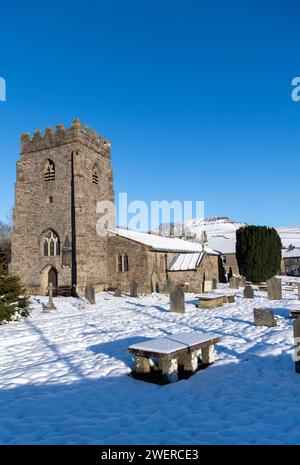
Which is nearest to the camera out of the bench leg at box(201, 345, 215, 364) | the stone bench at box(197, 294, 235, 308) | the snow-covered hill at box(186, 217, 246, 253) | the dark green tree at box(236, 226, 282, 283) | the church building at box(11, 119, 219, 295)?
the bench leg at box(201, 345, 215, 364)

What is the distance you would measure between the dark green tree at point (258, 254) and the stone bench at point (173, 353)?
23969mm

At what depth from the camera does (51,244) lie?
24672mm

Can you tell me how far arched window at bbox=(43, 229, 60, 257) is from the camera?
24.4 m

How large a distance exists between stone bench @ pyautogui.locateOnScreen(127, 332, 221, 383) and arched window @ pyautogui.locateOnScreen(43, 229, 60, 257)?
1887cm

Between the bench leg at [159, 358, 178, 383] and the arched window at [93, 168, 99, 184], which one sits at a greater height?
the arched window at [93, 168, 99, 184]

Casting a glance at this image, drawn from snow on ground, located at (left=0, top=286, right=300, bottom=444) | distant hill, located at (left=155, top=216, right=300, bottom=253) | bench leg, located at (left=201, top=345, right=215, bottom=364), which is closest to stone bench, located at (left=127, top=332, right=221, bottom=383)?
bench leg, located at (left=201, top=345, right=215, bottom=364)

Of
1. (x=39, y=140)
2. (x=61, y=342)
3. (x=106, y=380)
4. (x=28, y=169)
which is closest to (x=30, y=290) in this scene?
(x=28, y=169)

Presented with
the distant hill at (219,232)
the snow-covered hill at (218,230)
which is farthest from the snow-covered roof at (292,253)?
the snow-covered hill at (218,230)

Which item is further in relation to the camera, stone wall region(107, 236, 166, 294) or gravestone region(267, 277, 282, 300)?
stone wall region(107, 236, 166, 294)

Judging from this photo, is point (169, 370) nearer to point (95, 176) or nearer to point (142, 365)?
point (142, 365)

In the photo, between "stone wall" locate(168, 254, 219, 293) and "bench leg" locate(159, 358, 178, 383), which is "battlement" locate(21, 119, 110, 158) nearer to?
"stone wall" locate(168, 254, 219, 293)

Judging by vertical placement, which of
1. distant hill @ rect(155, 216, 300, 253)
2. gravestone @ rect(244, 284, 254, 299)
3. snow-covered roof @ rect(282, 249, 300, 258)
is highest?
distant hill @ rect(155, 216, 300, 253)

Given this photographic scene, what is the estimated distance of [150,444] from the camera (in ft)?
12.5

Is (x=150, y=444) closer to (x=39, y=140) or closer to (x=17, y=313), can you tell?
(x=17, y=313)
